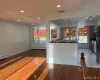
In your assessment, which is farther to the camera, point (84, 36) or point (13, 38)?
point (84, 36)

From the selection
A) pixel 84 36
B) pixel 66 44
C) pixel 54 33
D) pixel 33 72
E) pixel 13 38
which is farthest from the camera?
pixel 84 36

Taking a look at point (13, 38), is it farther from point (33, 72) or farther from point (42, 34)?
point (33, 72)

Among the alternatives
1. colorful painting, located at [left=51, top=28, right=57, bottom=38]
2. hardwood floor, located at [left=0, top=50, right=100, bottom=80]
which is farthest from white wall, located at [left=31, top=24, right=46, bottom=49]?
hardwood floor, located at [left=0, top=50, right=100, bottom=80]

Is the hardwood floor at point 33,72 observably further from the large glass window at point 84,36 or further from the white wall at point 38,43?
the white wall at point 38,43

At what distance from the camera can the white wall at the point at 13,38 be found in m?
6.46

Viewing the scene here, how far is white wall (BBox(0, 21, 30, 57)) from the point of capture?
21.2ft

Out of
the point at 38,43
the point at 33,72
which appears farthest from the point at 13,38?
the point at 33,72

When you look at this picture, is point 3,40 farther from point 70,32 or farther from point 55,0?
point 55,0

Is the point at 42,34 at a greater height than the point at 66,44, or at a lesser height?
greater

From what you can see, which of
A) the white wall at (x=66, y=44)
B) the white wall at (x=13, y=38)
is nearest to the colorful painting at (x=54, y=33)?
the white wall at (x=66, y=44)

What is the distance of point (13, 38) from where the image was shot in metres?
7.51

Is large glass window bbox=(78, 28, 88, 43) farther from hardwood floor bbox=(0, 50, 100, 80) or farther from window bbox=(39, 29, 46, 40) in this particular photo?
hardwood floor bbox=(0, 50, 100, 80)

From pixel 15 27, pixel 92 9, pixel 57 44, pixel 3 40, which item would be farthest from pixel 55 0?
pixel 15 27

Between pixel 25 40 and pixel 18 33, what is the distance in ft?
4.53
